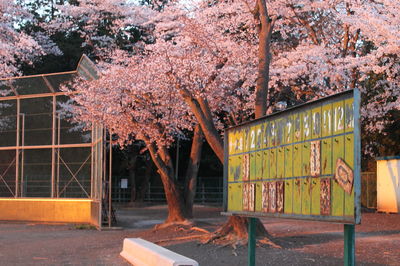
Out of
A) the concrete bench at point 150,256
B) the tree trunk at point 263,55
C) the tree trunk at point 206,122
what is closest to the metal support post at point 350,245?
the concrete bench at point 150,256

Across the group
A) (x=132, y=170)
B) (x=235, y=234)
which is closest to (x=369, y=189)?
(x=235, y=234)

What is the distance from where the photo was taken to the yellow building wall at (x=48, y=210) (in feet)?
88.1

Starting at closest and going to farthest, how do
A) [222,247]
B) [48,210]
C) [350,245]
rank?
1. [350,245]
2. [222,247]
3. [48,210]

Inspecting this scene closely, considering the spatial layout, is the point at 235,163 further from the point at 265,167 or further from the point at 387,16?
the point at 387,16

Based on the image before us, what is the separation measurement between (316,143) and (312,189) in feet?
1.81

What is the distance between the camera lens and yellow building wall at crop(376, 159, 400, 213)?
85.4ft

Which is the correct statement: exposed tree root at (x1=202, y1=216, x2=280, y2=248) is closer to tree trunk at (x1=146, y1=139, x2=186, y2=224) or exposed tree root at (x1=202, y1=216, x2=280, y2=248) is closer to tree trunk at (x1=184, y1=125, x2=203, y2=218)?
tree trunk at (x1=146, y1=139, x2=186, y2=224)

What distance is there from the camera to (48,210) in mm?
27984

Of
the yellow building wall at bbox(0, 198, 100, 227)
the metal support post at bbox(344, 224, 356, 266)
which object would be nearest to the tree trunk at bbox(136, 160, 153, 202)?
the yellow building wall at bbox(0, 198, 100, 227)

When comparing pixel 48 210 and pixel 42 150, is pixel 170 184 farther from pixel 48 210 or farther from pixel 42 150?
pixel 42 150

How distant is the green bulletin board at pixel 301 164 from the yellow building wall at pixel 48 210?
15706 millimetres

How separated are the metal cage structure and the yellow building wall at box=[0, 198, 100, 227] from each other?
4 centimetres

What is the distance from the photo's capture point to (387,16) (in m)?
22.3

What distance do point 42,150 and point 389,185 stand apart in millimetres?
14495
